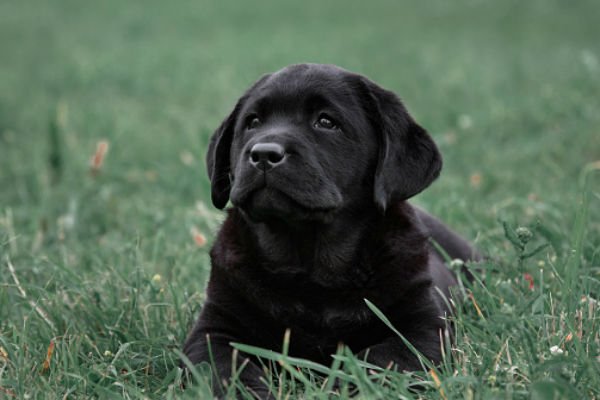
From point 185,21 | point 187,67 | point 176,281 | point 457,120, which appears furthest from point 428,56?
point 176,281

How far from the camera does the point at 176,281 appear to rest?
3.69 meters

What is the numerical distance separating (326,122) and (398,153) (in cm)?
28

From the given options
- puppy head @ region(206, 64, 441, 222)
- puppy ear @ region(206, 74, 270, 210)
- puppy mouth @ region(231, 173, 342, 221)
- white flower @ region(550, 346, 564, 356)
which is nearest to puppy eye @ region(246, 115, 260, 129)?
puppy head @ region(206, 64, 441, 222)

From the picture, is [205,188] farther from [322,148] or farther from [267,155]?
[267,155]

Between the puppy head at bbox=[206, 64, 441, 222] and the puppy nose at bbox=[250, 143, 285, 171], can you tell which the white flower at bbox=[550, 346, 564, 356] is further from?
the puppy nose at bbox=[250, 143, 285, 171]

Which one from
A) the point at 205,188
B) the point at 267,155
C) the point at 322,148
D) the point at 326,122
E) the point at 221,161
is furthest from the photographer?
the point at 205,188

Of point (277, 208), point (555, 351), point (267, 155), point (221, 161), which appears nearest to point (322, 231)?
point (277, 208)

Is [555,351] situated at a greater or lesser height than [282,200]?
lesser

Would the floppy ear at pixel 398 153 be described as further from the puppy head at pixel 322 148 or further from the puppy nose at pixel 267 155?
the puppy nose at pixel 267 155

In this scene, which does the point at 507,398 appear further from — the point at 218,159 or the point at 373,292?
the point at 218,159

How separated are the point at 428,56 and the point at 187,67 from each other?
3.23 m

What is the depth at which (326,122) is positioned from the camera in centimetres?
307

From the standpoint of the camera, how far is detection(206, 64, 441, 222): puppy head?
2812mm

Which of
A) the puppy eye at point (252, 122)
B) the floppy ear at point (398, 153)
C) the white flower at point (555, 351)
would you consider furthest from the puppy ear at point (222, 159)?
the white flower at point (555, 351)
